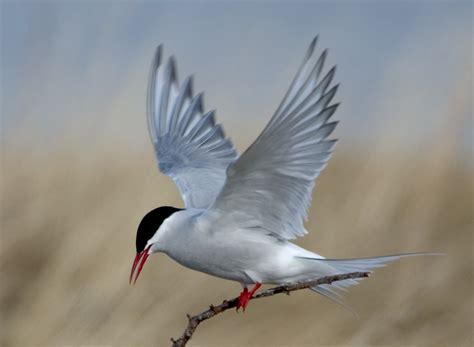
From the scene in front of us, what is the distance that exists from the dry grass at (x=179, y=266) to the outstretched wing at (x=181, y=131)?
374mm

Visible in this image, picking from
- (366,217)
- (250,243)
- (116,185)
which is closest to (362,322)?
(366,217)

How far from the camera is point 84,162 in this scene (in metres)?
3.65

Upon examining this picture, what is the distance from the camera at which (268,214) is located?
2.49 metres

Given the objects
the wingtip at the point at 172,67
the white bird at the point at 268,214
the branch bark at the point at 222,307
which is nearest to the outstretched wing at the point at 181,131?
the wingtip at the point at 172,67

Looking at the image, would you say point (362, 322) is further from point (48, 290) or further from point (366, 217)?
point (48, 290)

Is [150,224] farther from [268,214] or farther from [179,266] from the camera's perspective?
[179,266]

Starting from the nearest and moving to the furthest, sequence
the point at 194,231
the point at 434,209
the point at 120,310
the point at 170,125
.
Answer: the point at 194,231
the point at 170,125
the point at 120,310
the point at 434,209

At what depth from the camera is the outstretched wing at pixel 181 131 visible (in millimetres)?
3107

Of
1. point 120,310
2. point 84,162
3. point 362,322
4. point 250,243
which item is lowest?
point 362,322

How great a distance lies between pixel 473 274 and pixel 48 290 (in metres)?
1.53

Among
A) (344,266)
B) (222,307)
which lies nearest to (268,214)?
(344,266)

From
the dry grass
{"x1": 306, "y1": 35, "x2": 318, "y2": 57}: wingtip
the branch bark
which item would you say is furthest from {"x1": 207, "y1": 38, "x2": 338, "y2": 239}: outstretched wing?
the dry grass

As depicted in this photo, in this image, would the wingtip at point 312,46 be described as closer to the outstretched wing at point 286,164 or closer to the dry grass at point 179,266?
the outstretched wing at point 286,164

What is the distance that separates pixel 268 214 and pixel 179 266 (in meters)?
1.26
